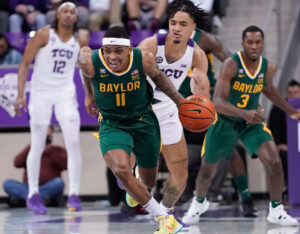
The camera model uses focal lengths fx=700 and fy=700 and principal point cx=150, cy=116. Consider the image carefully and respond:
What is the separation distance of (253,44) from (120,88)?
6.63 ft

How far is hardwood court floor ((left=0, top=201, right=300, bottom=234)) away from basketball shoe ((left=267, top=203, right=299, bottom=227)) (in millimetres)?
82

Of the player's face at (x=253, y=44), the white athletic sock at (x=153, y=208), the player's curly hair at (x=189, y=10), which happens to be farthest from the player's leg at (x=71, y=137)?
the white athletic sock at (x=153, y=208)

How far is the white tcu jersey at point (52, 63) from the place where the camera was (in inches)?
332

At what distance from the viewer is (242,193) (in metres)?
7.71

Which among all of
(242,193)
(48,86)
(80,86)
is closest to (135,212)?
(242,193)

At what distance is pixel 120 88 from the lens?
548 centimetres

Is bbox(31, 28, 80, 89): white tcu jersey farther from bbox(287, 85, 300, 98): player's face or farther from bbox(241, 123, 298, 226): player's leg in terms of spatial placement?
bbox(287, 85, 300, 98): player's face

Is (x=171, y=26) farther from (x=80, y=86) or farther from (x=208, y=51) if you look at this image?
(x=80, y=86)

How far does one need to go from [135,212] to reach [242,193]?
1231 mm

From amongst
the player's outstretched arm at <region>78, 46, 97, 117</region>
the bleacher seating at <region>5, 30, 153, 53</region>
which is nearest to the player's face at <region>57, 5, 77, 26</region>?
the bleacher seating at <region>5, 30, 153, 53</region>

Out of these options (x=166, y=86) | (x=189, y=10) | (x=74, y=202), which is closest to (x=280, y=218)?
(x=166, y=86)

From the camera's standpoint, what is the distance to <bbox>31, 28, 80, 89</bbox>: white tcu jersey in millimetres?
8430

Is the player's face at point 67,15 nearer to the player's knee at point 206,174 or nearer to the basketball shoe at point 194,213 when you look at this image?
the player's knee at point 206,174

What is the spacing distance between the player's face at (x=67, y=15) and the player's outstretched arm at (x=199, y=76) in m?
2.50
